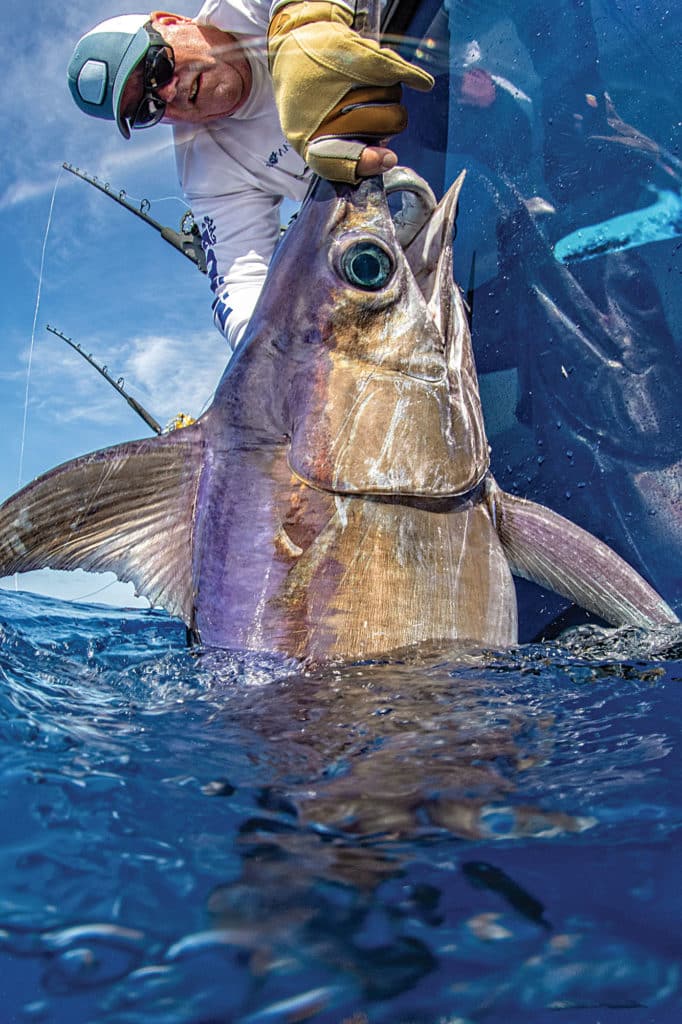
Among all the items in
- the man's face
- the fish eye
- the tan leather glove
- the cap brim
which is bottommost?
the fish eye

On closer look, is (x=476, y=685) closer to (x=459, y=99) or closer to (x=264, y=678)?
(x=264, y=678)

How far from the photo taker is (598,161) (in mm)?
2641

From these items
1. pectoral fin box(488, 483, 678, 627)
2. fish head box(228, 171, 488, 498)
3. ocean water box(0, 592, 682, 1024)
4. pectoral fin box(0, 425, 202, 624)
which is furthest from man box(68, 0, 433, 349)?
ocean water box(0, 592, 682, 1024)

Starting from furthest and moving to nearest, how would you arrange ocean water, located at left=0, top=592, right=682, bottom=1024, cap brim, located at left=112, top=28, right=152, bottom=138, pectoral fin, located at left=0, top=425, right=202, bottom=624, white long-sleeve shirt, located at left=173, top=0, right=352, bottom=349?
white long-sleeve shirt, located at left=173, top=0, right=352, bottom=349 < cap brim, located at left=112, top=28, right=152, bottom=138 < pectoral fin, located at left=0, top=425, right=202, bottom=624 < ocean water, located at left=0, top=592, right=682, bottom=1024

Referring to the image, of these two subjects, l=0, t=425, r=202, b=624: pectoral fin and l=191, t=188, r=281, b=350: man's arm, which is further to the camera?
l=191, t=188, r=281, b=350: man's arm

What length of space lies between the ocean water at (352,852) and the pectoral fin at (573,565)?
0.21 metres

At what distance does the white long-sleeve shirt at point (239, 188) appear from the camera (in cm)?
383

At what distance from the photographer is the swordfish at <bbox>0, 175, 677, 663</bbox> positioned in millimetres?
2246

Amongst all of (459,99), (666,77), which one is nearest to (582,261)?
(666,77)

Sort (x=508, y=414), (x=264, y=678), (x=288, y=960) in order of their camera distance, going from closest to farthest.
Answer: (x=288, y=960) < (x=264, y=678) < (x=508, y=414)

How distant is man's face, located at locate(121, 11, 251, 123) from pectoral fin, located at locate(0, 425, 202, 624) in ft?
6.53

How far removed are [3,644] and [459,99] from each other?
321 cm

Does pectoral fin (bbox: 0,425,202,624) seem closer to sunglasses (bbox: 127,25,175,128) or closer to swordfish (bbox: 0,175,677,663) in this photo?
swordfish (bbox: 0,175,677,663)

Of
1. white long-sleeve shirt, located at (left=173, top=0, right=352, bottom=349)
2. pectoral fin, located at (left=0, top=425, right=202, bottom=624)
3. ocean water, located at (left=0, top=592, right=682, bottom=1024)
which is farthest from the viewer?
white long-sleeve shirt, located at (left=173, top=0, right=352, bottom=349)
